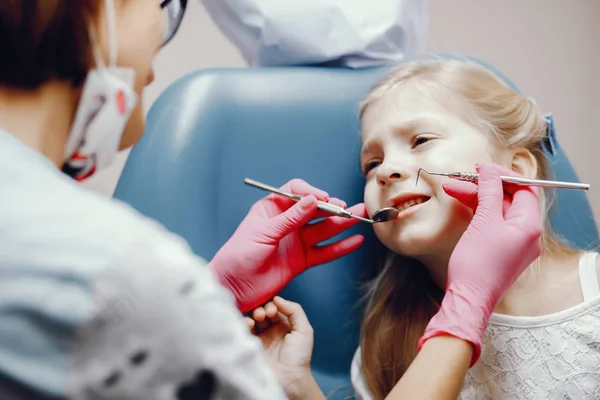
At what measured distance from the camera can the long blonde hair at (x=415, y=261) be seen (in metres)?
1.12

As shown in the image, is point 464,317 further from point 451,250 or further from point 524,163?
point 524,163

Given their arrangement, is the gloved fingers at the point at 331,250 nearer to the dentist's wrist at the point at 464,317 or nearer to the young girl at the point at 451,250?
the young girl at the point at 451,250

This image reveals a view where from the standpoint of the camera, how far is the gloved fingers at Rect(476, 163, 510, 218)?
→ 3.06ft

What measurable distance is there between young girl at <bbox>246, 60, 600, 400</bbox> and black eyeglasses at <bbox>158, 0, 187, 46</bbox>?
449 mm

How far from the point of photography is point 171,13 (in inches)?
29.9

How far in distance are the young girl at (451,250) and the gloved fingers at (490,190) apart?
79mm

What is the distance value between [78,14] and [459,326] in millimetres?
639

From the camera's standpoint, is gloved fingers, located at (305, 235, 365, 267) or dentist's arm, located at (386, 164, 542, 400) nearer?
dentist's arm, located at (386, 164, 542, 400)

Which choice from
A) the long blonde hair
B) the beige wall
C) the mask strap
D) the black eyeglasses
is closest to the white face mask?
the mask strap

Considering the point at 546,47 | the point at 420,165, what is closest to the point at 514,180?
the point at 420,165

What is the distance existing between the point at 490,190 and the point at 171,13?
0.54 meters

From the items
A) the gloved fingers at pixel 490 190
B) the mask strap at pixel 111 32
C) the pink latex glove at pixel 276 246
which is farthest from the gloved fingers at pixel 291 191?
the mask strap at pixel 111 32

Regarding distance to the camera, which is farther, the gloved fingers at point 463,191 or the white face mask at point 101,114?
the gloved fingers at point 463,191

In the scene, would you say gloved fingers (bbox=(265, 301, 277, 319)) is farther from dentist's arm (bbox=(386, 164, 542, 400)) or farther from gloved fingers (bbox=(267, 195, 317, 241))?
dentist's arm (bbox=(386, 164, 542, 400))
